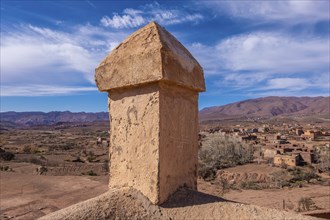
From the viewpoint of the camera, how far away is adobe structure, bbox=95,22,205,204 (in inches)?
82.8

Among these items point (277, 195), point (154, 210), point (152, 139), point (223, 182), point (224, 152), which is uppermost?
point (152, 139)

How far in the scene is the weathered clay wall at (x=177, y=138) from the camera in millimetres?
2135

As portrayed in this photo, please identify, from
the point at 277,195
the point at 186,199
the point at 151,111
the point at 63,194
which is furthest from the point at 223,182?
the point at 151,111

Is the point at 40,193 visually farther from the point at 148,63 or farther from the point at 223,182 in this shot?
the point at 148,63

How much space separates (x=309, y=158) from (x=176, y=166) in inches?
979

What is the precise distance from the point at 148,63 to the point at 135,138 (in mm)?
541

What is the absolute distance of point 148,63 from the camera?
2135 mm

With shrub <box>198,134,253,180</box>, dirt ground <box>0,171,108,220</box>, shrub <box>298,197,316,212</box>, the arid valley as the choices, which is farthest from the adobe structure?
shrub <box>198,134,253,180</box>

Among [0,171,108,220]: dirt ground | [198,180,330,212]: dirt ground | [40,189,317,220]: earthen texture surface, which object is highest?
[40,189,317,220]: earthen texture surface

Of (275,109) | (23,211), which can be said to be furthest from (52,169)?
(275,109)

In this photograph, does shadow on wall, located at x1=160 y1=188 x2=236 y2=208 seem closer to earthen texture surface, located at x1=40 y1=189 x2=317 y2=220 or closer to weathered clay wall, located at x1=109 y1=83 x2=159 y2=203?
earthen texture surface, located at x1=40 y1=189 x2=317 y2=220

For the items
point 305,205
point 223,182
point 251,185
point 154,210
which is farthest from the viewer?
point 251,185

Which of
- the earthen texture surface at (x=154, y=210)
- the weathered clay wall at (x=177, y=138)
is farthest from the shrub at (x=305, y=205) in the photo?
the earthen texture surface at (x=154, y=210)

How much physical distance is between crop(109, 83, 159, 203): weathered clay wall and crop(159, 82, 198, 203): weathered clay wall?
0.05 meters
